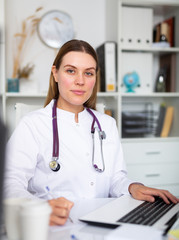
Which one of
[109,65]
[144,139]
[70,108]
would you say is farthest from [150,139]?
[70,108]

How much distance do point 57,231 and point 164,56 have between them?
8.38ft

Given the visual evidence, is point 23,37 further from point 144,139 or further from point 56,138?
point 56,138

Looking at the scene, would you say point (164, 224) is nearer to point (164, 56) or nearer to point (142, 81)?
point (142, 81)

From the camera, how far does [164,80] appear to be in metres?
2.87

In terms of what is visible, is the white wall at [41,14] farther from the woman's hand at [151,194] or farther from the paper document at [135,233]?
the paper document at [135,233]

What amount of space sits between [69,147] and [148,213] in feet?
1.87

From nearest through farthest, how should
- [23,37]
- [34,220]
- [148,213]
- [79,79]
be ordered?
[34,220] < [148,213] < [79,79] < [23,37]

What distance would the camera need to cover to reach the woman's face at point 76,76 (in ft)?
4.42

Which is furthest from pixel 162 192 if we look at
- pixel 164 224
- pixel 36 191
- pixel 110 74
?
pixel 110 74

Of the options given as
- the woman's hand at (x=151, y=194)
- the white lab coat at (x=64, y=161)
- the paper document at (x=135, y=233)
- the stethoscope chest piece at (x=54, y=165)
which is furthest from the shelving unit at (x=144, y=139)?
the paper document at (x=135, y=233)

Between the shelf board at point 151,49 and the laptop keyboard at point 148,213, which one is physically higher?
the shelf board at point 151,49

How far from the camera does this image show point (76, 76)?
1352 mm

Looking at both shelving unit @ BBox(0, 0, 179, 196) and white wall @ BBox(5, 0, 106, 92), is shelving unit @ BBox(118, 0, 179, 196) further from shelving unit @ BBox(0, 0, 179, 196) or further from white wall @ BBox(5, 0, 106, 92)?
white wall @ BBox(5, 0, 106, 92)

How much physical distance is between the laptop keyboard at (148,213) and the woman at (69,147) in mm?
203
